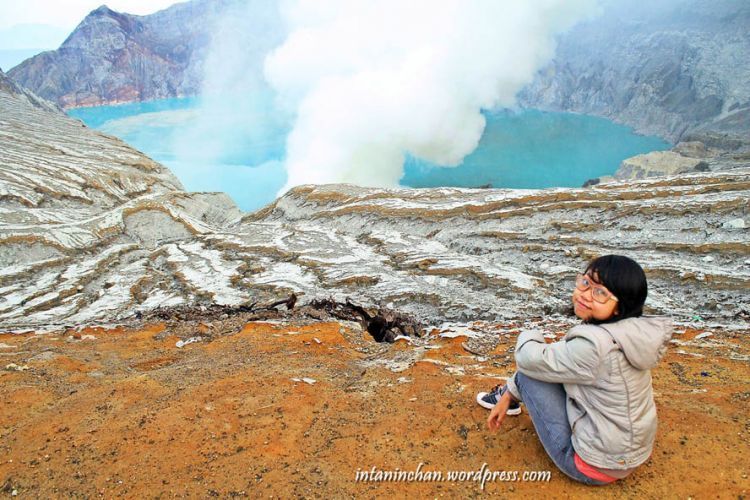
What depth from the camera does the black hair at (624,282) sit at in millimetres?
3775

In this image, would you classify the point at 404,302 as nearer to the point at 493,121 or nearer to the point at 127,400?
the point at 127,400

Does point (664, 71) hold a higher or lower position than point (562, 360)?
higher

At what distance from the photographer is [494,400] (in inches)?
231

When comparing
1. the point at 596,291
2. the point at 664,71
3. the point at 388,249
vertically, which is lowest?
the point at 388,249

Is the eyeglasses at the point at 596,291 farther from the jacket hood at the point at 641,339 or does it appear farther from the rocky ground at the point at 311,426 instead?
the rocky ground at the point at 311,426

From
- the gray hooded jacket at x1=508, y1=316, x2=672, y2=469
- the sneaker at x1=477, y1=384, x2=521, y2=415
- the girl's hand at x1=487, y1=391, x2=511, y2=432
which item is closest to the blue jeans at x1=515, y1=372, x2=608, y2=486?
the gray hooded jacket at x1=508, y1=316, x2=672, y2=469

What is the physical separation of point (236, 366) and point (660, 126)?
16317cm

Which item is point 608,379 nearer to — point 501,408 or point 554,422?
point 554,422

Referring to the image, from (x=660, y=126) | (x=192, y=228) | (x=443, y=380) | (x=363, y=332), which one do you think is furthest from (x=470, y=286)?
(x=660, y=126)

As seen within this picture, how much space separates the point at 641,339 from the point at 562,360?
0.68 m

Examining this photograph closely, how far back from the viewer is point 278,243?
28.2m

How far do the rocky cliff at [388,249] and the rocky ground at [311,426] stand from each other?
8.53 meters

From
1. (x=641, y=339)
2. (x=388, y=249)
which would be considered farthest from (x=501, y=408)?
(x=388, y=249)

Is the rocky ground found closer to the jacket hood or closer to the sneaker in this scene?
the sneaker
